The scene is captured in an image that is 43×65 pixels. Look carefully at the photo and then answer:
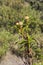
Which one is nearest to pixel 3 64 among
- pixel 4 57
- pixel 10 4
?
pixel 4 57

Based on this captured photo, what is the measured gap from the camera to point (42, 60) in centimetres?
863

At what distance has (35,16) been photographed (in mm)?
10461

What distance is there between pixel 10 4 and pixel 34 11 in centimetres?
107

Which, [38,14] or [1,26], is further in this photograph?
[38,14]

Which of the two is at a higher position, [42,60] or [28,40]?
[28,40]

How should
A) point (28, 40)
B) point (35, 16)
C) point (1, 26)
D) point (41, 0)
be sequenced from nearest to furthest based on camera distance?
point (28, 40) → point (1, 26) → point (35, 16) → point (41, 0)

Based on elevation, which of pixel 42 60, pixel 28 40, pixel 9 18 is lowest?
pixel 42 60

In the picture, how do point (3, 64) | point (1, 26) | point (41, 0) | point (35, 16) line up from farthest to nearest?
point (41, 0) → point (35, 16) → point (1, 26) → point (3, 64)

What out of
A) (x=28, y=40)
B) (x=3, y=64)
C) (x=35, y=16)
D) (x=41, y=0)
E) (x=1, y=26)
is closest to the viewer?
(x=28, y=40)

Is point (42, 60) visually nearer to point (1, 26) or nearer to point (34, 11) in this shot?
point (1, 26)

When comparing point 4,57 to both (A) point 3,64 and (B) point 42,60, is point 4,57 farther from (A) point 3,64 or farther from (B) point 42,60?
(B) point 42,60

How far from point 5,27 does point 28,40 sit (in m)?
3.18

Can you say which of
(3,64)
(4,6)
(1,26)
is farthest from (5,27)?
(3,64)

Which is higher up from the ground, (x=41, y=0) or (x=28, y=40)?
(x=28, y=40)
